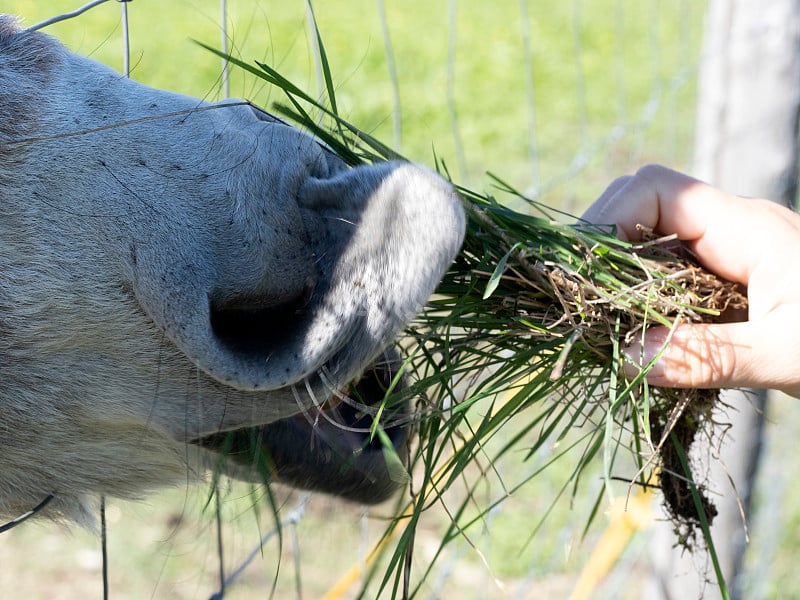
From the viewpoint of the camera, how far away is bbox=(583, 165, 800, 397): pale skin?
1255mm

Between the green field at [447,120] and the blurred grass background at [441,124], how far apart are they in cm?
1

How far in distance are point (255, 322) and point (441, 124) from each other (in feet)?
18.2

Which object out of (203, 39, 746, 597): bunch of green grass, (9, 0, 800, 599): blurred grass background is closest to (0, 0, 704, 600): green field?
(9, 0, 800, 599): blurred grass background

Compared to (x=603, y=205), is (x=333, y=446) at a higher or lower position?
lower

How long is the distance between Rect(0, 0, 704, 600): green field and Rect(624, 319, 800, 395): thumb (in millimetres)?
278

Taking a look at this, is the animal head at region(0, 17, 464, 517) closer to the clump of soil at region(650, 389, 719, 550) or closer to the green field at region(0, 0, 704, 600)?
the green field at region(0, 0, 704, 600)

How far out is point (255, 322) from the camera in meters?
1.05

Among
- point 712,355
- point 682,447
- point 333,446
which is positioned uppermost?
point 712,355

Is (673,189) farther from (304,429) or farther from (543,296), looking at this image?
(304,429)

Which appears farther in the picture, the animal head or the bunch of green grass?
the bunch of green grass

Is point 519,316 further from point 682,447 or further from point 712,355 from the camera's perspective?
point 682,447

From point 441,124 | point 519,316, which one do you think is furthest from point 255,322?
point 441,124

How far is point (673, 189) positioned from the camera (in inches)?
57.0

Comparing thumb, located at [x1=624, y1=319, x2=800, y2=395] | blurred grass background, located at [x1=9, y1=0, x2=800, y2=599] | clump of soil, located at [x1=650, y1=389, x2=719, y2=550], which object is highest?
thumb, located at [x1=624, y1=319, x2=800, y2=395]
